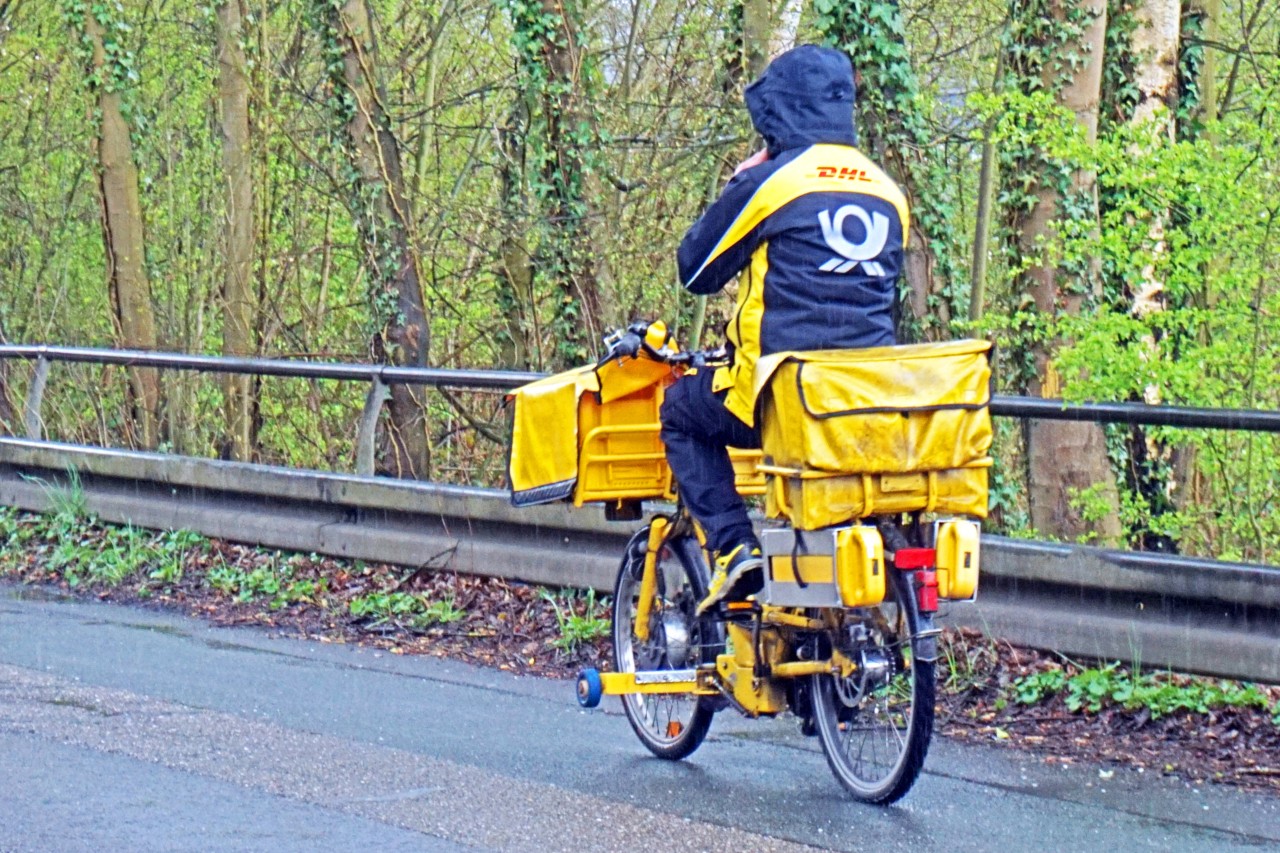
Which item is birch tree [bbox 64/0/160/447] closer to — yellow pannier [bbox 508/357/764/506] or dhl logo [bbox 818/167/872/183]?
yellow pannier [bbox 508/357/764/506]

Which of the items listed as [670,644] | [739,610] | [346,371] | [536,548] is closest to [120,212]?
[346,371]

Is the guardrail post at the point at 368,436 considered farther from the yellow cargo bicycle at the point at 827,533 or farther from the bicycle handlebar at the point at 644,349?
the bicycle handlebar at the point at 644,349

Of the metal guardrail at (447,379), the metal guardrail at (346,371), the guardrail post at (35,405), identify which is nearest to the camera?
Result: the metal guardrail at (447,379)

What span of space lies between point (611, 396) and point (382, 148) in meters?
7.59

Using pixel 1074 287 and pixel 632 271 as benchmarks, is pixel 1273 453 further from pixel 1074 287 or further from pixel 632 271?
pixel 632 271

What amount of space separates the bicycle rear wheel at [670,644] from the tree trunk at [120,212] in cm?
1232

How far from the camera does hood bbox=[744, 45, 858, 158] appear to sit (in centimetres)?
548

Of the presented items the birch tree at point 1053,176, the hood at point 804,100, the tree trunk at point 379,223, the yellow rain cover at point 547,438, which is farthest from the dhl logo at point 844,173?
the tree trunk at point 379,223

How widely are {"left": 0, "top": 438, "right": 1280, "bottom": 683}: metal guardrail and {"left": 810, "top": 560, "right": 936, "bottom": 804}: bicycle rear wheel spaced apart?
1.52 m

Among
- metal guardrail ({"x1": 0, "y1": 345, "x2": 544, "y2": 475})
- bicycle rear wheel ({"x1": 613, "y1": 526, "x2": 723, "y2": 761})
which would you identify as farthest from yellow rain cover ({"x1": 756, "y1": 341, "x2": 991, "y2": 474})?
metal guardrail ({"x1": 0, "y1": 345, "x2": 544, "y2": 475})

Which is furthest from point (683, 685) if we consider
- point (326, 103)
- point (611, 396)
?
point (326, 103)

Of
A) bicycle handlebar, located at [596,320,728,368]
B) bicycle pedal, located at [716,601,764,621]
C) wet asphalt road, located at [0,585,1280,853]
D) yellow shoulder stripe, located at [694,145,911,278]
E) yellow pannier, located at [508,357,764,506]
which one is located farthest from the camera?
yellow pannier, located at [508,357,764,506]

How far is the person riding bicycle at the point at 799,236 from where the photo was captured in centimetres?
543

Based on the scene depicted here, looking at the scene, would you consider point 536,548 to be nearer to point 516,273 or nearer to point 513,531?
point 513,531
